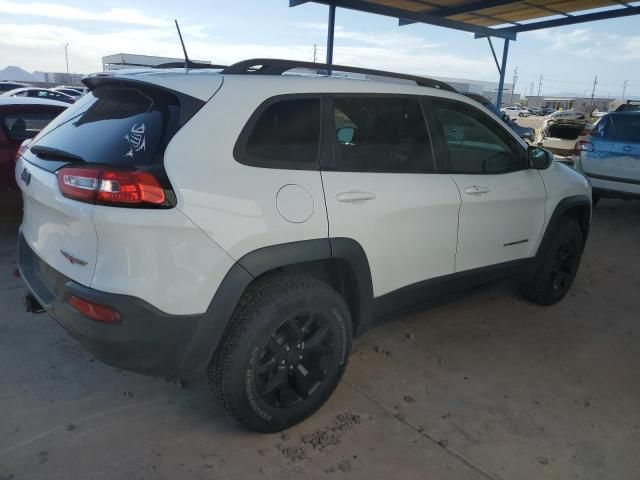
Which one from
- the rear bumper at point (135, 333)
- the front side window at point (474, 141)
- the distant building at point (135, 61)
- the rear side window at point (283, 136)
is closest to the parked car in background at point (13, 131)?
the distant building at point (135, 61)

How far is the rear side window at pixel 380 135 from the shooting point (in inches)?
106

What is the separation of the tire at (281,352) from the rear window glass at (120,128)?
0.78 metres

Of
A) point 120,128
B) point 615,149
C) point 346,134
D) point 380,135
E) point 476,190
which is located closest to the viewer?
point 120,128

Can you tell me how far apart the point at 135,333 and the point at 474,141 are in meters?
2.54

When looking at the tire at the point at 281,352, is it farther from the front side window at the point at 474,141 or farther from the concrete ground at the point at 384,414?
the front side window at the point at 474,141

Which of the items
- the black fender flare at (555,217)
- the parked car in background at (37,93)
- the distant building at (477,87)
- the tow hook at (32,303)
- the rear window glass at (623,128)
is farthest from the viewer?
the distant building at (477,87)

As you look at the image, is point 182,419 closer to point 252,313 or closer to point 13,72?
point 252,313

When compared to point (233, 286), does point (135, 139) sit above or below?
above

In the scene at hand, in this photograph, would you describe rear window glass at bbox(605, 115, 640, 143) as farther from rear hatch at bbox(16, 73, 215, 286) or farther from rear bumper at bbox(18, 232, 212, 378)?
rear bumper at bbox(18, 232, 212, 378)

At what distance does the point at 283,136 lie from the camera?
245 centimetres

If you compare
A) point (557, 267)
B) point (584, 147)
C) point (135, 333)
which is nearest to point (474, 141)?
point (557, 267)

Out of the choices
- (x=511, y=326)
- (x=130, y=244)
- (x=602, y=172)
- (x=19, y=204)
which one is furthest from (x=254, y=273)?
(x=602, y=172)

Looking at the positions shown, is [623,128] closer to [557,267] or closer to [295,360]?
[557,267]

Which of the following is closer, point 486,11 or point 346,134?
point 346,134
